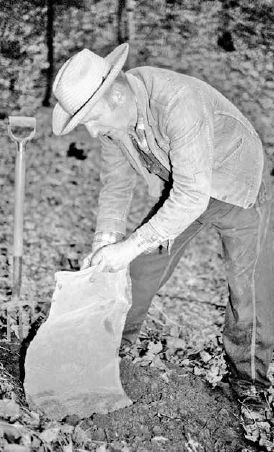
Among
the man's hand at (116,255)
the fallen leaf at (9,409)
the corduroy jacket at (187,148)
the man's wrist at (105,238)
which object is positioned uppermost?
the corduroy jacket at (187,148)

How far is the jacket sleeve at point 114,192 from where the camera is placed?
3205mm

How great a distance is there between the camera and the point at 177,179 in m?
2.54

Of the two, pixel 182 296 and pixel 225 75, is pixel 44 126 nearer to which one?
pixel 225 75

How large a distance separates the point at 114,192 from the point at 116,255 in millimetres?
676

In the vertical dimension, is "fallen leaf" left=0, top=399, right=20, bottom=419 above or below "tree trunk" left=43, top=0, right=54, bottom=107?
below

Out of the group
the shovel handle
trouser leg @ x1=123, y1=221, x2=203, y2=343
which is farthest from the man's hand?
the shovel handle

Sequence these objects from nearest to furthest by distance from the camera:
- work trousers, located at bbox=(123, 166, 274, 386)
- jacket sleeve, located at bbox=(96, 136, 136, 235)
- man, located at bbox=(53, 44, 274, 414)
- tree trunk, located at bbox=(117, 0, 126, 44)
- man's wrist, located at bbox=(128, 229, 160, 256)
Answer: man, located at bbox=(53, 44, 274, 414) < man's wrist, located at bbox=(128, 229, 160, 256) < work trousers, located at bbox=(123, 166, 274, 386) < jacket sleeve, located at bbox=(96, 136, 136, 235) < tree trunk, located at bbox=(117, 0, 126, 44)

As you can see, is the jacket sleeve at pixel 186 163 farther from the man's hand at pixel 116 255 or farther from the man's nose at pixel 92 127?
the man's nose at pixel 92 127

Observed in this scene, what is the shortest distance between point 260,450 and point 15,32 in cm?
695

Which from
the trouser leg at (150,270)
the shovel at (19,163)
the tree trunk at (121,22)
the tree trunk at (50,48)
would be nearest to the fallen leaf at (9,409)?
the shovel at (19,163)

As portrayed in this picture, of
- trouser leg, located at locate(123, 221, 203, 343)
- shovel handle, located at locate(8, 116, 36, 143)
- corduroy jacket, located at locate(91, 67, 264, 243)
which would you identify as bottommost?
trouser leg, located at locate(123, 221, 203, 343)

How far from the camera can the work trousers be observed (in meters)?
3.05

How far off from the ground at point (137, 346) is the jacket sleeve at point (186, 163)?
1125mm

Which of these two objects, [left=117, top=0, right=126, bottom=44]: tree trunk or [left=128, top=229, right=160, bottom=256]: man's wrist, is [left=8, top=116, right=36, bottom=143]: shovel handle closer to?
[left=128, top=229, right=160, bottom=256]: man's wrist
